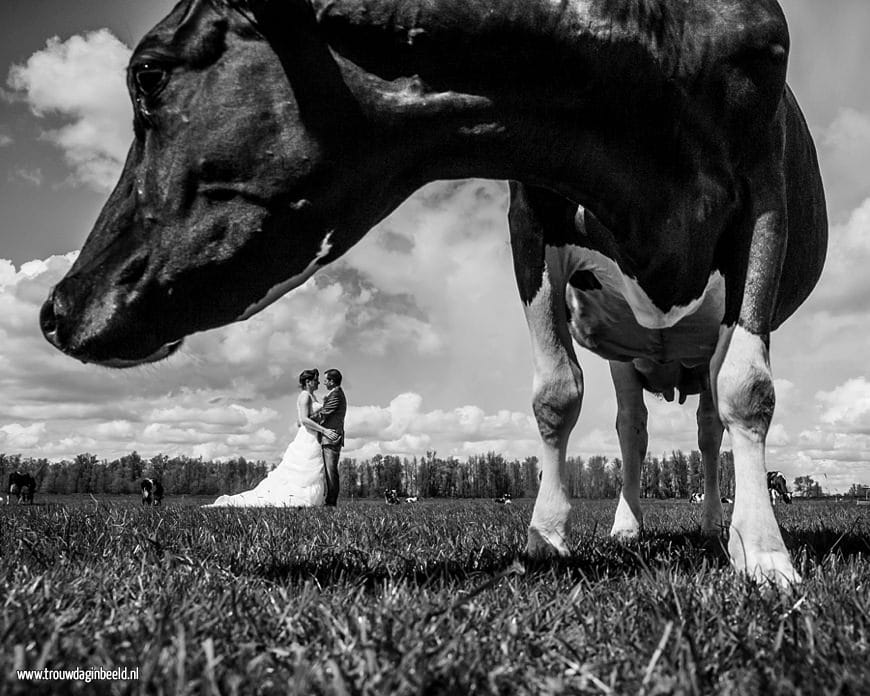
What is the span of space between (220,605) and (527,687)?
0.93 metres

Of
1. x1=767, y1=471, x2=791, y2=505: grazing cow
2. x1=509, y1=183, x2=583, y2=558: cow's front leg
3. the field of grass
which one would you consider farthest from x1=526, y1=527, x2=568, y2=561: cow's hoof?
x1=767, y1=471, x2=791, y2=505: grazing cow

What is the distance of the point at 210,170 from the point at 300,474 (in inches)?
482

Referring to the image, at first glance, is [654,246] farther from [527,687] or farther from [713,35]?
[527,687]

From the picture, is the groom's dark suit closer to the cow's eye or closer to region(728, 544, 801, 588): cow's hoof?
region(728, 544, 801, 588): cow's hoof

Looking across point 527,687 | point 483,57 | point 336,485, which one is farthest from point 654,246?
point 336,485

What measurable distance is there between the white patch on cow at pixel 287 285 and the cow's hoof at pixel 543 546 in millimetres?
1724

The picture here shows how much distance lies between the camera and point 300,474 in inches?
571

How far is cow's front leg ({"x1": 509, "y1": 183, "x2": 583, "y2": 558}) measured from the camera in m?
4.13

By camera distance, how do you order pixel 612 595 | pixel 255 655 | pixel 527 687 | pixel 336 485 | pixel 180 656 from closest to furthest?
1. pixel 180 656
2. pixel 527 687
3. pixel 255 655
4. pixel 612 595
5. pixel 336 485

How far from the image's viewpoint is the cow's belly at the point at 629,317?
392 centimetres

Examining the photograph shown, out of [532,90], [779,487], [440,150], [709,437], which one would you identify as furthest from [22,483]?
[532,90]

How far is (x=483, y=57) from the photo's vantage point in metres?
2.81

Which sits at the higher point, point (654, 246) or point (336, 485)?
point (654, 246)

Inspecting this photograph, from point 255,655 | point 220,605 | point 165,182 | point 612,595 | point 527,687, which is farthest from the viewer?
point 165,182
